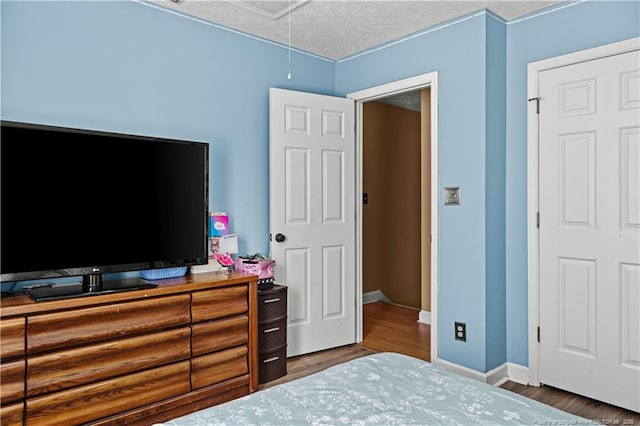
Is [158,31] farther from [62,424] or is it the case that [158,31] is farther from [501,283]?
[501,283]

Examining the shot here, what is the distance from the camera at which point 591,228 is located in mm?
2793

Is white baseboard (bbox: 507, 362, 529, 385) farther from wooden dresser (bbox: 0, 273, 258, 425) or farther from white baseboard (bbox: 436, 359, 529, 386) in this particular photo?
wooden dresser (bbox: 0, 273, 258, 425)

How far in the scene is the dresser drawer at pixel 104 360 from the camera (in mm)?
2113

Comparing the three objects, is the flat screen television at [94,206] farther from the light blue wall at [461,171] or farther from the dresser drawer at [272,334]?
the light blue wall at [461,171]

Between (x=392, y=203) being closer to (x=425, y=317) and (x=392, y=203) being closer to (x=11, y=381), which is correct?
(x=425, y=317)

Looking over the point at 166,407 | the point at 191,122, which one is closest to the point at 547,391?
the point at 166,407

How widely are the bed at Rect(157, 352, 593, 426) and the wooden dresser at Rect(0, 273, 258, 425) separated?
1.08 metres

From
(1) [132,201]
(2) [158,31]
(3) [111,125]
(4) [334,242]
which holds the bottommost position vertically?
(4) [334,242]

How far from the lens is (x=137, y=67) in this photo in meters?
2.92

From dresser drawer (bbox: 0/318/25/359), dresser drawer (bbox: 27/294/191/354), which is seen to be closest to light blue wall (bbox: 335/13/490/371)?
dresser drawer (bbox: 27/294/191/354)

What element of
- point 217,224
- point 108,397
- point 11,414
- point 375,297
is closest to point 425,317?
point 375,297

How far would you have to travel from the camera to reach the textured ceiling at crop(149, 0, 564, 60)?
9.70 ft

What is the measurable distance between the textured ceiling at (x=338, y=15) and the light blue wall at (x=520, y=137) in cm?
13

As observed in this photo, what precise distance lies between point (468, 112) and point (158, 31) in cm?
213
